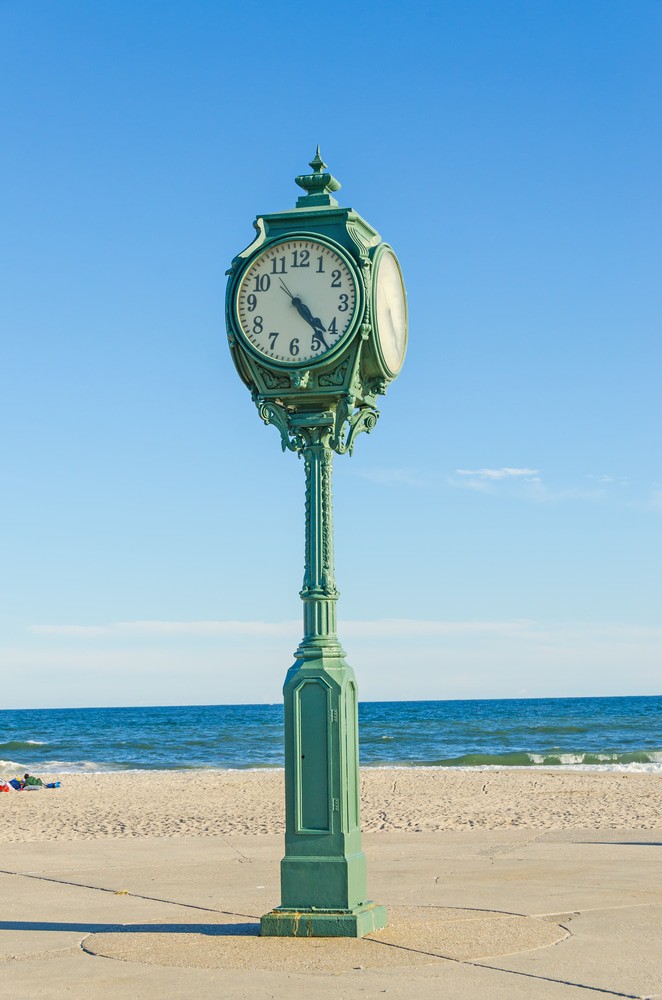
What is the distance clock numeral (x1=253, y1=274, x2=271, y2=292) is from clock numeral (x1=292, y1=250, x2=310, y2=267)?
182 mm

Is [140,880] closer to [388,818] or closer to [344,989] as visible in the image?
[344,989]

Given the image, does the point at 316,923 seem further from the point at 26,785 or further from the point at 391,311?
the point at 26,785

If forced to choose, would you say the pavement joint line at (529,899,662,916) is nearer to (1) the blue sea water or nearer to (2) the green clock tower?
(2) the green clock tower

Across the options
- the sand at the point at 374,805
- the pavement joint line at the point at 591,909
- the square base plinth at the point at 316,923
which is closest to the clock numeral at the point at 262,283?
the square base plinth at the point at 316,923

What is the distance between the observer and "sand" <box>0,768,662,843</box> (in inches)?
561

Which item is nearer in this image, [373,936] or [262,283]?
[373,936]

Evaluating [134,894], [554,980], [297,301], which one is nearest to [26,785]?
[134,894]

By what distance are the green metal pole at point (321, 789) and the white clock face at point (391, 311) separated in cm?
116

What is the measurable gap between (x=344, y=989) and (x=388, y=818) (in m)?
9.94

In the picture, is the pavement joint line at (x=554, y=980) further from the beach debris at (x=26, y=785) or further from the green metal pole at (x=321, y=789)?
the beach debris at (x=26, y=785)

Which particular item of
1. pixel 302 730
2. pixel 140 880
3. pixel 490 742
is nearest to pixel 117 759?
pixel 490 742

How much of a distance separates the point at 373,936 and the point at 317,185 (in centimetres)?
442

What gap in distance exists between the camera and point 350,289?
702 cm

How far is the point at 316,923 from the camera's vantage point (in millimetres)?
6473
